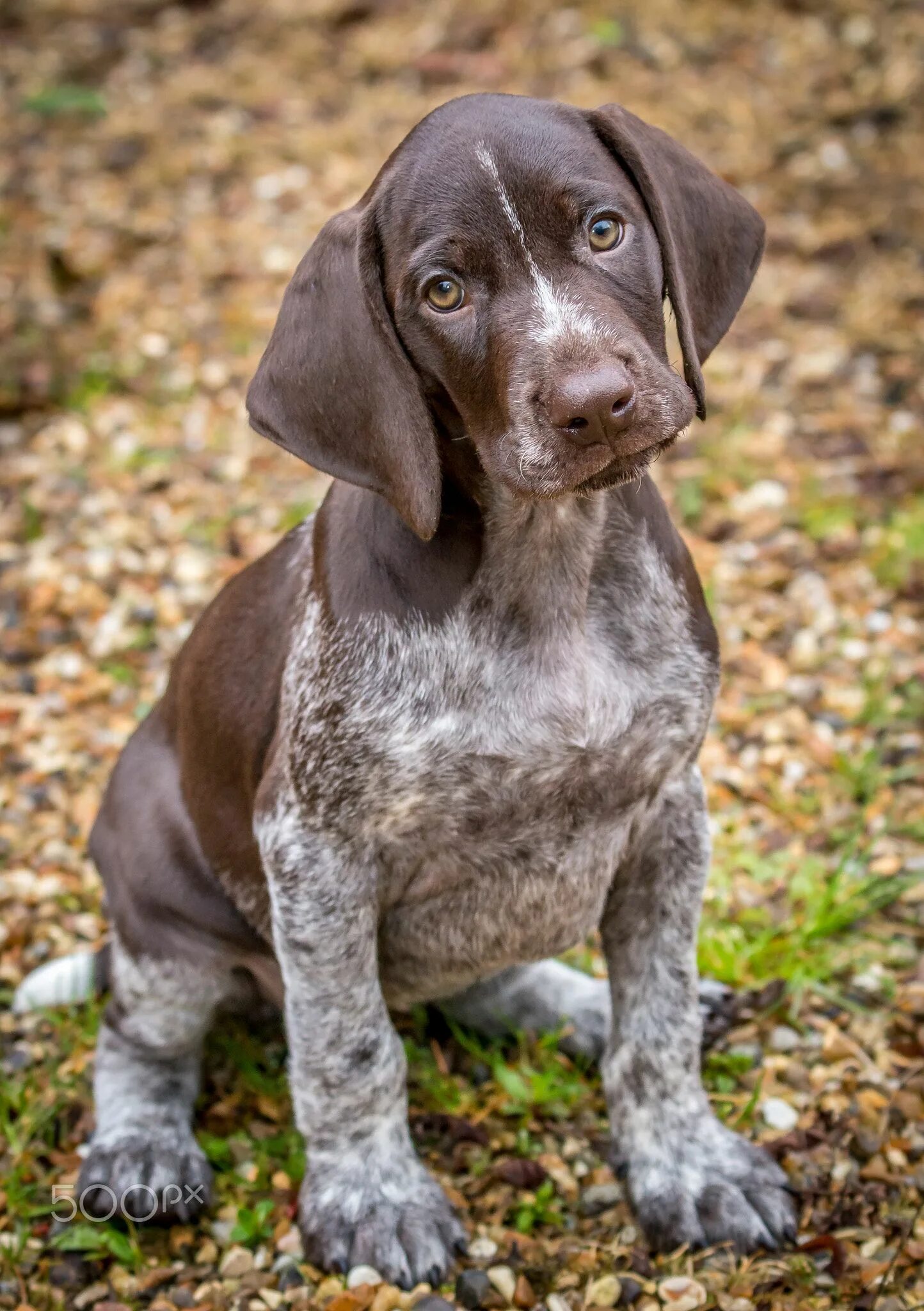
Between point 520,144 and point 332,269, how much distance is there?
45cm

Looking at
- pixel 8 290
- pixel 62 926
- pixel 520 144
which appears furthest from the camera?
pixel 8 290

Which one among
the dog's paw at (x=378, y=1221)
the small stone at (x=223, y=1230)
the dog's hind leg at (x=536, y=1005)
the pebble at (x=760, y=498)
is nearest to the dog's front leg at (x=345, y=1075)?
the dog's paw at (x=378, y=1221)

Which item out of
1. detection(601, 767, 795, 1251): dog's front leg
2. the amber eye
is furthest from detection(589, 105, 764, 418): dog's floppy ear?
detection(601, 767, 795, 1251): dog's front leg

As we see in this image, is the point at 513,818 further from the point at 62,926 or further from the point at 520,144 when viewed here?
the point at 62,926

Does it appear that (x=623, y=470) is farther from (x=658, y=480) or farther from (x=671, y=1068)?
(x=658, y=480)

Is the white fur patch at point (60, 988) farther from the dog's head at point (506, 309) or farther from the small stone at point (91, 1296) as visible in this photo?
the dog's head at point (506, 309)

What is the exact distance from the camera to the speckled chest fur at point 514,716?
11.2 ft

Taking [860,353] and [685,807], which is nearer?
[685,807]

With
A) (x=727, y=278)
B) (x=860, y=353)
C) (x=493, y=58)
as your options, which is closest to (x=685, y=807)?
(x=727, y=278)

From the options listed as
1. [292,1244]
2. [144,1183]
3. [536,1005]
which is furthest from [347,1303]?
[536,1005]

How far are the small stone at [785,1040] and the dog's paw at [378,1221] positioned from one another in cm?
109

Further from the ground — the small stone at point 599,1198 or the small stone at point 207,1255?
the small stone at point 599,1198

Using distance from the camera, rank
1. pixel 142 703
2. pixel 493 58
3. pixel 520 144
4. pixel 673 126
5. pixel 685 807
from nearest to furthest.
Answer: pixel 520 144, pixel 685 807, pixel 142 703, pixel 673 126, pixel 493 58

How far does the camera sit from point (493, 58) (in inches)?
360
